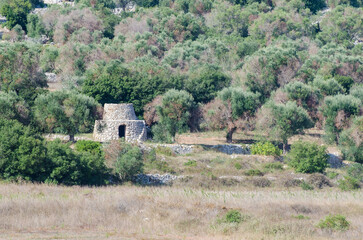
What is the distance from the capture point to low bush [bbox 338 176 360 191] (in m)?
42.4

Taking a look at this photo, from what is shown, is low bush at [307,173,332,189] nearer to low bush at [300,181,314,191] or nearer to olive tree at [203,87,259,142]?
low bush at [300,181,314,191]

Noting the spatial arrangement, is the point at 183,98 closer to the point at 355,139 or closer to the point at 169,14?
the point at 355,139

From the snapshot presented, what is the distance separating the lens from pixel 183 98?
5553cm

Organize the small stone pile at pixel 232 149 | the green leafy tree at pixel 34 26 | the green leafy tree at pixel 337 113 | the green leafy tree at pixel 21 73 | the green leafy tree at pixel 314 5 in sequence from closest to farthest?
the small stone pile at pixel 232 149 → the green leafy tree at pixel 21 73 → the green leafy tree at pixel 337 113 → the green leafy tree at pixel 34 26 → the green leafy tree at pixel 314 5

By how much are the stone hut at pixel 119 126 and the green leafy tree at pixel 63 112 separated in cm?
129

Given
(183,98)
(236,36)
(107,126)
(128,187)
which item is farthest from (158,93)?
(236,36)

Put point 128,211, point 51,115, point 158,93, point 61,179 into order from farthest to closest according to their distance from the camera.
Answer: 1. point 158,93
2. point 51,115
3. point 61,179
4. point 128,211

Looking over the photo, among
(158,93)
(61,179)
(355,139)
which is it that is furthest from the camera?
(158,93)

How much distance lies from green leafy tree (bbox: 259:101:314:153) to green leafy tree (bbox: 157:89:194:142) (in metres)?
6.12

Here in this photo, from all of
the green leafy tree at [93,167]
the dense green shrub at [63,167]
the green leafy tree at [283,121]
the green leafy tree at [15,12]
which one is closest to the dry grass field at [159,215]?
the dense green shrub at [63,167]

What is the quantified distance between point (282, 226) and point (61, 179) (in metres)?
15.8

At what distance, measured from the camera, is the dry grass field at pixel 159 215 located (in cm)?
2583

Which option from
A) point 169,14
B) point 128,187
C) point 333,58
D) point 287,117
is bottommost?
point 128,187

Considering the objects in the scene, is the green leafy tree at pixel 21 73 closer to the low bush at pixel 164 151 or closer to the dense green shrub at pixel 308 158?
the low bush at pixel 164 151
